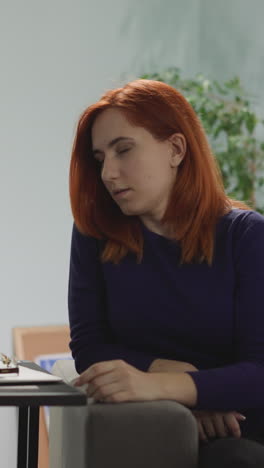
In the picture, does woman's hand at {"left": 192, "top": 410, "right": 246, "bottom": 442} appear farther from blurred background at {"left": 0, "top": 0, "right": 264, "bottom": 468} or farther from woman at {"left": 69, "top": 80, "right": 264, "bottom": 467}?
blurred background at {"left": 0, "top": 0, "right": 264, "bottom": 468}

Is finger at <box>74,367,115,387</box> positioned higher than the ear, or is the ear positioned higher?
the ear

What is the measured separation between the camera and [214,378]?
1.69 m

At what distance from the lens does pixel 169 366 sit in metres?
1.80

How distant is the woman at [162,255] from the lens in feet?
5.98

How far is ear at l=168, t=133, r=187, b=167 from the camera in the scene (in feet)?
6.36

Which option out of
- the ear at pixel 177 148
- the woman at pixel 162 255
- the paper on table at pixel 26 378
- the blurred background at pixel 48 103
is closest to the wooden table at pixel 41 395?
the paper on table at pixel 26 378

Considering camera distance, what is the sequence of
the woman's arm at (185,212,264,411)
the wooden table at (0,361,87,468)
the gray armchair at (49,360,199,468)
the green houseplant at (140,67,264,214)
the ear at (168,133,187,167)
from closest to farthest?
1. the wooden table at (0,361,87,468)
2. the gray armchair at (49,360,199,468)
3. the woman's arm at (185,212,264,411)
4. the ear at (168,133,187,167)
5. the green houseplant at (140,67,264,214)

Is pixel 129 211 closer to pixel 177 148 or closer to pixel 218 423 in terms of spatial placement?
pixel 177 148

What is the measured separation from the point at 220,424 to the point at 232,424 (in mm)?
26

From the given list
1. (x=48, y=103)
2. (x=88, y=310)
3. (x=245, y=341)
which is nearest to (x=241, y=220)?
(x=245, y=341)

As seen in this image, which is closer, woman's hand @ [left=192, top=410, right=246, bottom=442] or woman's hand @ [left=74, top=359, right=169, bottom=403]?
woman's hand @ [left=74, top=359, right=169, bottom=403]

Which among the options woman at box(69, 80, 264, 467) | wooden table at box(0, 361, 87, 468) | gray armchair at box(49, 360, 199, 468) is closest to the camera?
wooden table at box(0, 361, 87, 468)

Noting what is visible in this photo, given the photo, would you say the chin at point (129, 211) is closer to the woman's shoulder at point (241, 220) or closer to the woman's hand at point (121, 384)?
the woman's shoulder at point (241, 220)

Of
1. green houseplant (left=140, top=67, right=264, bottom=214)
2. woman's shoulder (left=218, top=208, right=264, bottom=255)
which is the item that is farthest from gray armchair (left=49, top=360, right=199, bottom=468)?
green houseplant (left=140, top=67, right=264, bottom=214)
